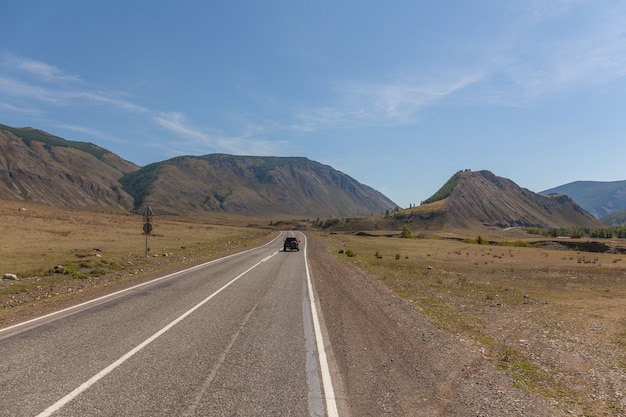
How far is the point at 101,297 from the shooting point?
1541cm

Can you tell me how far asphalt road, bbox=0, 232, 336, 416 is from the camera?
589 cm

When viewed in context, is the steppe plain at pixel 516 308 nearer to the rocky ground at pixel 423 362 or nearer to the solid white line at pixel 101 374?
the rocky ground at pixel 423 362

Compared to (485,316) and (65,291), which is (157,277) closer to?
(65,291)

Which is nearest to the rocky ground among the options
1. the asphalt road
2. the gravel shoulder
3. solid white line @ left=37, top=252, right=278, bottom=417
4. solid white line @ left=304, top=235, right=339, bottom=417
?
the gravel shoulder

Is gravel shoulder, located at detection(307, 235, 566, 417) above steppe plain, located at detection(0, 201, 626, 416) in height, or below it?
above

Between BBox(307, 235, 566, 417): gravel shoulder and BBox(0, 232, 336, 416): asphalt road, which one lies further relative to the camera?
BBox(307, 235, 566, 417): gravel shoulder

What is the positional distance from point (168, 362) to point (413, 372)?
4485 mm

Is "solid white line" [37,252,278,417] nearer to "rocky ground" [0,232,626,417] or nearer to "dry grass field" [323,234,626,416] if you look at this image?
"rocky ground" [0,232,626,417]

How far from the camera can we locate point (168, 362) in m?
7.72

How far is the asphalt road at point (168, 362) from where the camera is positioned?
5.89 metres

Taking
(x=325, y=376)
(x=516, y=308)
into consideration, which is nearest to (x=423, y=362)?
(x=325, y=376)

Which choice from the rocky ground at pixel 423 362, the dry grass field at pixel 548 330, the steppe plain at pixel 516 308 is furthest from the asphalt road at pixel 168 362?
the dry grass field at pixel 548 330

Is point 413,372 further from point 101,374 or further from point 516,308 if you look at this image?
point 516,308

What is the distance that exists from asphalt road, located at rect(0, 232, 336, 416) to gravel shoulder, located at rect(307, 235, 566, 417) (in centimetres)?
56
